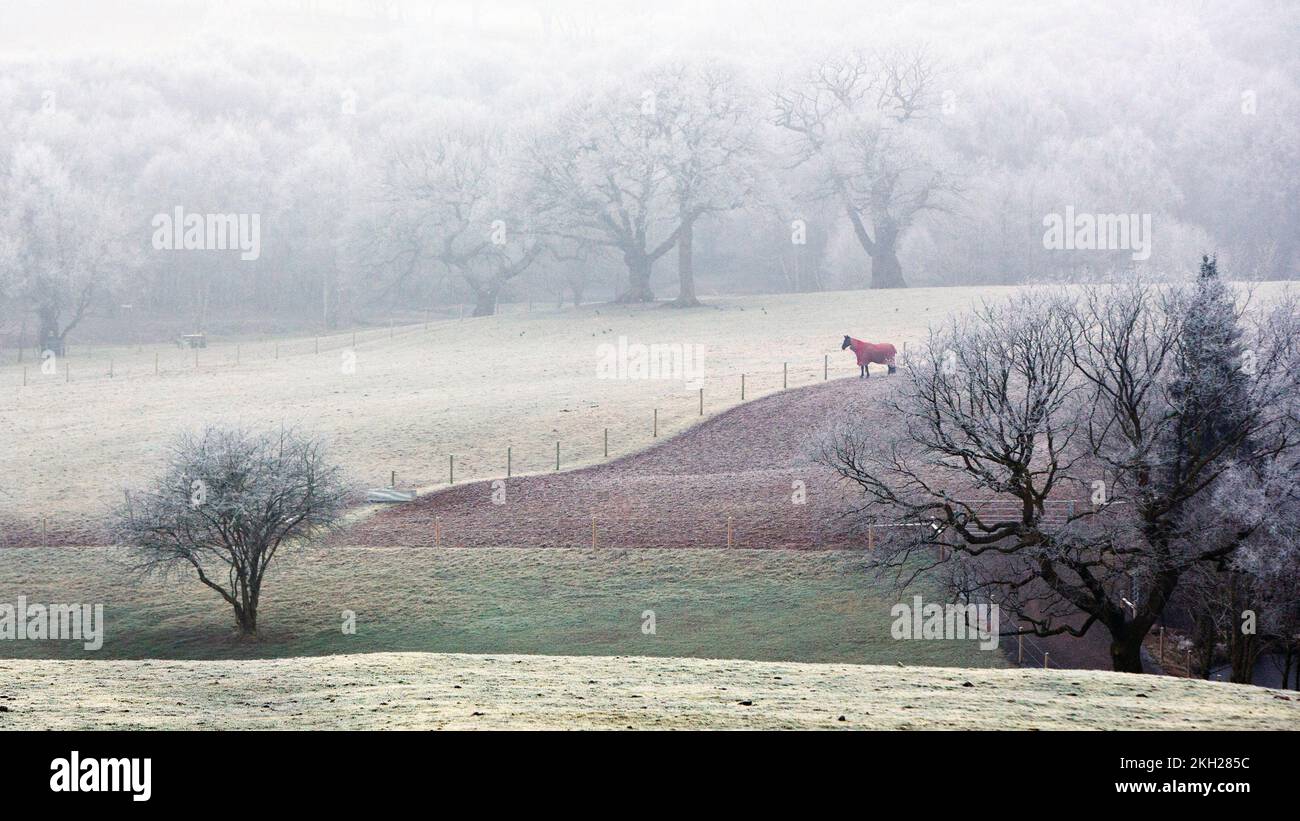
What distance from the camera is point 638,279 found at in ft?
282

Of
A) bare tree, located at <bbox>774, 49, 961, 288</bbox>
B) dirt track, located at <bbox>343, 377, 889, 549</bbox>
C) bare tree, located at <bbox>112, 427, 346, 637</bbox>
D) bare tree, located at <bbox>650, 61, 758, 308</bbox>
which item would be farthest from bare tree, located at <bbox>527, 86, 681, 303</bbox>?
bare tree, located at <bbox>112, 427, 346, 637</bbox>

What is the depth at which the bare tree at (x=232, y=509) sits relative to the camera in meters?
28.2

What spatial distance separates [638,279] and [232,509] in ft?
195

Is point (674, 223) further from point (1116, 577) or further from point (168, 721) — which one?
point (168, 721)

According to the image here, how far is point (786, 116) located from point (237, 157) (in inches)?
2030

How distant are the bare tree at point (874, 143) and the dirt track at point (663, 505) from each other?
49560mm

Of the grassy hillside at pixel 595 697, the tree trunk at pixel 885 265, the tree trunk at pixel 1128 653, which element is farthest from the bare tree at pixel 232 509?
the tree trunk at pixel 885 265

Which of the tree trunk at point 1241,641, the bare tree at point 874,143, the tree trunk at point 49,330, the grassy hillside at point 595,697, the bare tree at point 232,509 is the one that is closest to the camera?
the grassy hillside at point 595,697

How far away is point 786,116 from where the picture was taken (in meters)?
95.7

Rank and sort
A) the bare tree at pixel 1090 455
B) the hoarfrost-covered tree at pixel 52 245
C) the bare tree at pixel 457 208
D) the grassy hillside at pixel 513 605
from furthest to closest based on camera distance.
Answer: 1. the bare tree at pixel 457 208
2. the hoarfrost-covered tree at pixel 52 245
3. the grassy hillside at pixel 513 605
4. the bare tree at pixel 1090 455

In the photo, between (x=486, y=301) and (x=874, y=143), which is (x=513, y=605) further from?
(x=486, y=301)

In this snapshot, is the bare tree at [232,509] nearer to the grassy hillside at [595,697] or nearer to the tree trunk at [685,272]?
the grassy hillside at [595,697]
